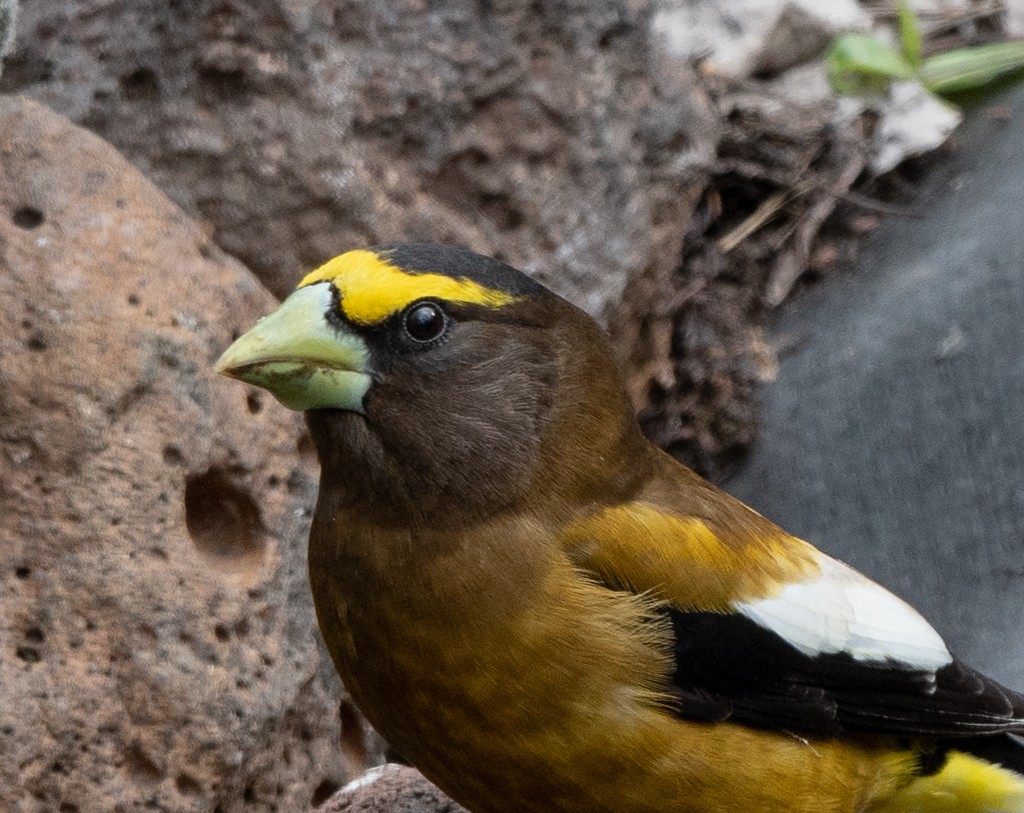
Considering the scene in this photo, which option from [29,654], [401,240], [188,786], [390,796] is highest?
[401,240]

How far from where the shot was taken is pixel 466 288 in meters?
2.95

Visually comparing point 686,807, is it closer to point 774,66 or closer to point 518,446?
point 518,446

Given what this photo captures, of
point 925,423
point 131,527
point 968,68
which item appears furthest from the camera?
point 968,68

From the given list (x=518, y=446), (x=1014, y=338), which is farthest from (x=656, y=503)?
(x=1014, y=338)

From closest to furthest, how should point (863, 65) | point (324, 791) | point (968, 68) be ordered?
point (324, 791) → point (863, 65) → point (968, 68)

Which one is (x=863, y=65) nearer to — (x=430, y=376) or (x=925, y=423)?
(x=925, y=423)

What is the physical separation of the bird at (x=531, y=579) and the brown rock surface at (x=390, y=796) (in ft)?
1.58

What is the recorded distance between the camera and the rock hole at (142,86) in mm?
4113

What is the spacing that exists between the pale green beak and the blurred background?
27.2 inches

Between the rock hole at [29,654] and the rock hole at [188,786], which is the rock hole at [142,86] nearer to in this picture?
the rock hole at [29,654]

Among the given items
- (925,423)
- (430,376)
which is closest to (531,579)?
(430,376)

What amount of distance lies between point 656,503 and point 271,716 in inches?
41.1

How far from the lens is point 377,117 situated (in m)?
4.30

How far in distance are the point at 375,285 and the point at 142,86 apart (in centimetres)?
164
